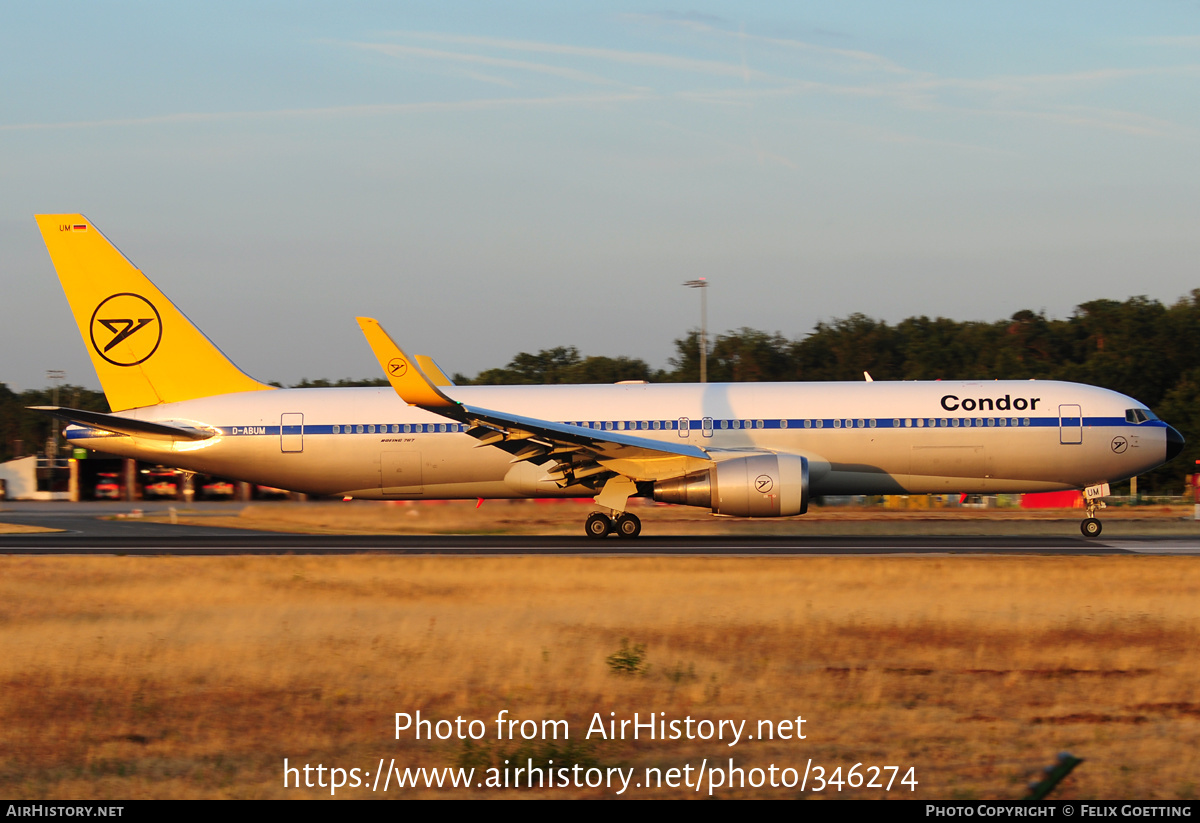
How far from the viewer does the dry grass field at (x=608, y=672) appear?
27.3ft

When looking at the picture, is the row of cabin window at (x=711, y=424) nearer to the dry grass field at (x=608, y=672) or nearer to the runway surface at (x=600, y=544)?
the runway surface at (x=600, y=544)

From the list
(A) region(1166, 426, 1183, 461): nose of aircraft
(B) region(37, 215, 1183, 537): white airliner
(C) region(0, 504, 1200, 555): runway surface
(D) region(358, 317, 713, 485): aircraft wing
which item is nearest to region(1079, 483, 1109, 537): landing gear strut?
(B) region(37, 215, 1183, 537): white airliner

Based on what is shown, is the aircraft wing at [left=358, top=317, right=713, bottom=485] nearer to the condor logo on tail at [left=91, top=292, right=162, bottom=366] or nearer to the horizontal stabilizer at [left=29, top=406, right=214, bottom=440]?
the horizontal stabilizer at [left=29, top=406, right=214, bottom=440]

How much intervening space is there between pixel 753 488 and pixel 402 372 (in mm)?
7897

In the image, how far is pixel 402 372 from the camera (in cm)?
2303

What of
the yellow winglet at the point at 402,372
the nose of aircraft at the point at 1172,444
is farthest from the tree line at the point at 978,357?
the yellow winglet at the point at 402,372

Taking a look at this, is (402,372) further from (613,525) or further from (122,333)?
(122,333)

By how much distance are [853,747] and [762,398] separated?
1854 cm

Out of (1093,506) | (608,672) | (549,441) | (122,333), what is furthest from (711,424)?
(608,672)

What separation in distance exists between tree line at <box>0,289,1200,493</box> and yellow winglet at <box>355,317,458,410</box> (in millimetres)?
44955

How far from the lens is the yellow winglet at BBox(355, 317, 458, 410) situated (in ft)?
75.4

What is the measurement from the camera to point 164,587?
17609 mm

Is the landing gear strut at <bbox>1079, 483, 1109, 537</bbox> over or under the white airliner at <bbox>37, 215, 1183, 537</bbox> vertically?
under

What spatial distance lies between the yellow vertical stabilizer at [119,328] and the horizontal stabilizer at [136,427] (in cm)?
109
